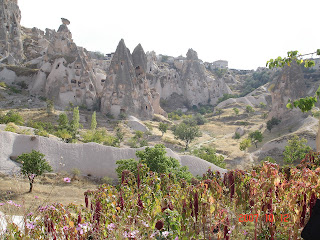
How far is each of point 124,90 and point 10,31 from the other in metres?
26.5

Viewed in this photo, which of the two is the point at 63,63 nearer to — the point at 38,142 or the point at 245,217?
the point at 38,142

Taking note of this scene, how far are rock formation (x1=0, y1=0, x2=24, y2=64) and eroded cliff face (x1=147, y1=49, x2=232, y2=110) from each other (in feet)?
82.0

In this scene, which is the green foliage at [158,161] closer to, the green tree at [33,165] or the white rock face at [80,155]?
the white rock face at [80,155]

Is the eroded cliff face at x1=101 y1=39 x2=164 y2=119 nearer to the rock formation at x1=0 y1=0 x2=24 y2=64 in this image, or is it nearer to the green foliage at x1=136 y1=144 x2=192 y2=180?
the rock formation at x1=0 y1=0 x2=24 y2=64

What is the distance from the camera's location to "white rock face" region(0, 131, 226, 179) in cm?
1677

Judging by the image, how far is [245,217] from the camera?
5742 mm

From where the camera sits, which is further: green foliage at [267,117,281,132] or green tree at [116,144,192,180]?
green foliage at [267,117,281,132]

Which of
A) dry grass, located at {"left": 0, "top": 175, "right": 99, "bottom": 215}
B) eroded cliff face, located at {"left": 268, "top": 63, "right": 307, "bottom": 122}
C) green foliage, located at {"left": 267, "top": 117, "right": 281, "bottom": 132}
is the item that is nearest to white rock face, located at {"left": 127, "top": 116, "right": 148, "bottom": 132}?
green foliage, located at {"left": 267, "top": 117, "right": 281, "bottom": 132}

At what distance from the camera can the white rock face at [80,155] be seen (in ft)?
55.0

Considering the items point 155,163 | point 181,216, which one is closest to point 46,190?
point 155,163

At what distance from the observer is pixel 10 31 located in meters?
49.8

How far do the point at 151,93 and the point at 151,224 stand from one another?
43.4 meters

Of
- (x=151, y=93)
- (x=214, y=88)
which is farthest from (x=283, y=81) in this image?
(x=214, y=88)
